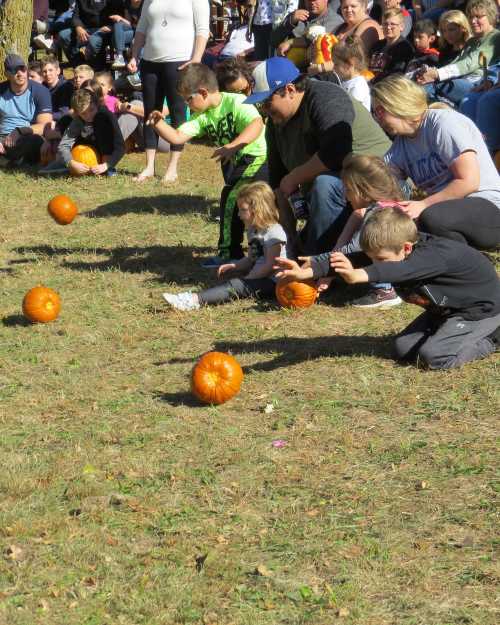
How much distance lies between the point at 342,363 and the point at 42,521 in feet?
7.71

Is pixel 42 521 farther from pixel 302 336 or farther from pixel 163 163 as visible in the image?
pixel 163 163

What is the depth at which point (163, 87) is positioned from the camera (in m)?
11.5

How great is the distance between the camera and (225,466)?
479cm

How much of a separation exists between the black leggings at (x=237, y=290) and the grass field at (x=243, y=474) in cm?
11

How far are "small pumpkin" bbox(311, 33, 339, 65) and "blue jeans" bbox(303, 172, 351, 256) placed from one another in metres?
3.50

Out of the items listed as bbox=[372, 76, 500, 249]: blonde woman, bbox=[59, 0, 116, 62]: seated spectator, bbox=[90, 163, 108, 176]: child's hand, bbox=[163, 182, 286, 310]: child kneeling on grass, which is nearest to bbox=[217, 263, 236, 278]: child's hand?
bbox=[163, 182, 286, 310]: child kneeling on grass

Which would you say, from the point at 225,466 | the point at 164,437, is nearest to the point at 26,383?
the point at 164,437

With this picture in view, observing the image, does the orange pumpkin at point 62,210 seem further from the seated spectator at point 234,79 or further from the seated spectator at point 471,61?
the seated spectator at point 471,61

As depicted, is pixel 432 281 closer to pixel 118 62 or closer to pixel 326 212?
pixel 326 212

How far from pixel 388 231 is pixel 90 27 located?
1405 cm

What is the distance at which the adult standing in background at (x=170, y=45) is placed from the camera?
11305 mm

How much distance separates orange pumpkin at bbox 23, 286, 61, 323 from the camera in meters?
7.14

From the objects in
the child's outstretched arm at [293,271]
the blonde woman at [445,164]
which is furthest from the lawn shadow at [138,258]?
the child's outstretched arm at [293,271]

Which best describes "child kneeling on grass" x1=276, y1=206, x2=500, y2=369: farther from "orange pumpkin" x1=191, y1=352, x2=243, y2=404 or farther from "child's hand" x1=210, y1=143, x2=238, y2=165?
"child's hand" x1=210, y1=143, x2=238, y2=165
